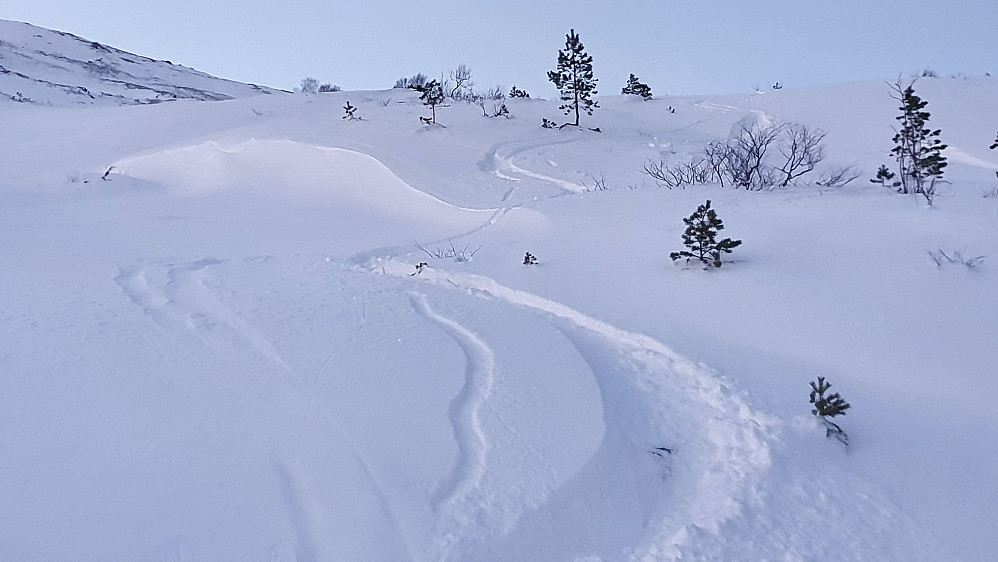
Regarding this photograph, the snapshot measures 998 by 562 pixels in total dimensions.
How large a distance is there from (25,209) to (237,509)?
7.32 metres

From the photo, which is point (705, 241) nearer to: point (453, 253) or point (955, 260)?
point (955, 260)

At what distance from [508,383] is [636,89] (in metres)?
15.2

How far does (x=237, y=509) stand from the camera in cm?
238

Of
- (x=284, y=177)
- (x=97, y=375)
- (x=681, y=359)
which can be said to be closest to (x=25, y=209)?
(x=284, y=177)

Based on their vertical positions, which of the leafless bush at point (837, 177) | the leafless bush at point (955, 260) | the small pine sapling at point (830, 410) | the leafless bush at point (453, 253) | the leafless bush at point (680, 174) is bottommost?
the leafless bush at point (453, 253)

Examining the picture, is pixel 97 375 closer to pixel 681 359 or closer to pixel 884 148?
pixel 681 359

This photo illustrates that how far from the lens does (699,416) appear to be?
328 cm

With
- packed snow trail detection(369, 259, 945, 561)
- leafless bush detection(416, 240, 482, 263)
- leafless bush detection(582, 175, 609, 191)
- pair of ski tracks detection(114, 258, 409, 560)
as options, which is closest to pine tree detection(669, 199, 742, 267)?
packed snow trail detection(369, 259, 945, 561)

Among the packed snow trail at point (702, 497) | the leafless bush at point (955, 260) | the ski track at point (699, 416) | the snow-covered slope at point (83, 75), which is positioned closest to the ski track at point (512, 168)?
the ski track at point (699, 416)

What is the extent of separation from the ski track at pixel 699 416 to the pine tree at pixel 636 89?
525 inches

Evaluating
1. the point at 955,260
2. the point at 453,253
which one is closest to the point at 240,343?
the point at 453,253

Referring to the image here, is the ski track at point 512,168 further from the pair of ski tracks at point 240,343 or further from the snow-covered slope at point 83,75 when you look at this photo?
the snow-covered slope at point 83,75

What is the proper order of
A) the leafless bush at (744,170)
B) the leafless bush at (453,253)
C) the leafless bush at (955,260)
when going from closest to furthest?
the leafless bush at (955,260)
the leafless bush at (453,253)
the leafless bush at (744,170)

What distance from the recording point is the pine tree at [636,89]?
16859 mm
